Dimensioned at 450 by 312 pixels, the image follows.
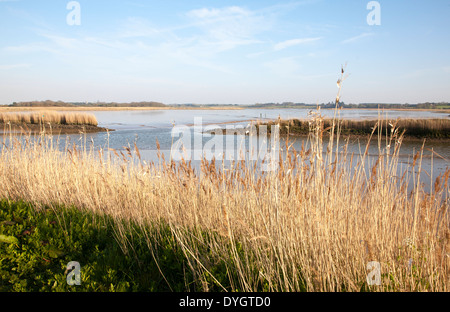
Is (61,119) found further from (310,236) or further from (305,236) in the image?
(310,236)

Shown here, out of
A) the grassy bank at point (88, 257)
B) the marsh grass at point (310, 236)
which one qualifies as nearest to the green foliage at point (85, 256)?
the grassy bank at point (88, 257)

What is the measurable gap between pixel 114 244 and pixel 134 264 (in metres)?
0.46

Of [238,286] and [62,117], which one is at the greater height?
[62,117]

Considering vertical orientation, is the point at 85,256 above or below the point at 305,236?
below

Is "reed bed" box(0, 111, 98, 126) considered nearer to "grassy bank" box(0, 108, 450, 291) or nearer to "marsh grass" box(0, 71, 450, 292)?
"grassy bank" box(0, 108, 450, 291)

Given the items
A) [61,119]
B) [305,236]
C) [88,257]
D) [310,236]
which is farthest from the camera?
[61,119]

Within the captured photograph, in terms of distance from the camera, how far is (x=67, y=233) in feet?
11.9

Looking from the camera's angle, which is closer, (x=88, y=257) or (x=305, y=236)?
(x=305, y=236)

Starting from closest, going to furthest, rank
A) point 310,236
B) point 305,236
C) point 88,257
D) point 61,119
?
point 310,236
point 305,236
point 88,257
point 61,119

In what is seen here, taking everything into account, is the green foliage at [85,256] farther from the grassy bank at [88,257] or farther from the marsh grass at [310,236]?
the marsh grass at [310,236]

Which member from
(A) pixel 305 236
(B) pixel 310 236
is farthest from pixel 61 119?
(B) pixel 310 236
